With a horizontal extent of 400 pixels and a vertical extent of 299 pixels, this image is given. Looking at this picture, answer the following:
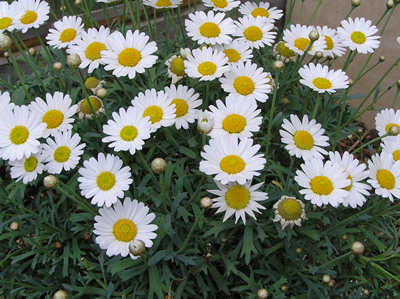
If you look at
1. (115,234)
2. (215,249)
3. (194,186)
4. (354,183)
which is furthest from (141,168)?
(354,183)

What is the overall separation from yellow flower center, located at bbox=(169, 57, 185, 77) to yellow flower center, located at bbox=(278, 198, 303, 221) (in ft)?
3.03

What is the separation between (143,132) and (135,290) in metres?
0.74

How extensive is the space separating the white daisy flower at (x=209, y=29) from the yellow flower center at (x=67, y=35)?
0.67m

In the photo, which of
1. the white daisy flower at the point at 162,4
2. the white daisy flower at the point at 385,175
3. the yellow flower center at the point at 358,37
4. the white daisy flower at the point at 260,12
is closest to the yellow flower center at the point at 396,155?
the white daisy flower at the point at 385,175

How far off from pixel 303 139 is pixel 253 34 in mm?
811

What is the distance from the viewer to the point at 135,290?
1656 millimetres

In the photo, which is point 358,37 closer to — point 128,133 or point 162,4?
point 162,4

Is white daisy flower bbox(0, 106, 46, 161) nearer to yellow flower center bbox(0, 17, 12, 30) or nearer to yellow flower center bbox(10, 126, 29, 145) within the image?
yellow flower center bbox(10, 126, 29, 145)

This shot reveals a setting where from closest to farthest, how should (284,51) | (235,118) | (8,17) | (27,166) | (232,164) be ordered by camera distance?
1. (232,164)
2. (27,166)
3. (235,118)
4. (8,17)
5. (284,51)

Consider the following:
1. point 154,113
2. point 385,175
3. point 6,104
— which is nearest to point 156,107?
point 154,113

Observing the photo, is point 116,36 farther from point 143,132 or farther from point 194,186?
point 194,186

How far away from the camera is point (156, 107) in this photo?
1794 millimetres

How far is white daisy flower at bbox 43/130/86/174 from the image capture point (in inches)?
66.1

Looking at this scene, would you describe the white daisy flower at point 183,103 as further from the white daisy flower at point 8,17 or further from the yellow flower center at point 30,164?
the white daisy flower at point 8,17
